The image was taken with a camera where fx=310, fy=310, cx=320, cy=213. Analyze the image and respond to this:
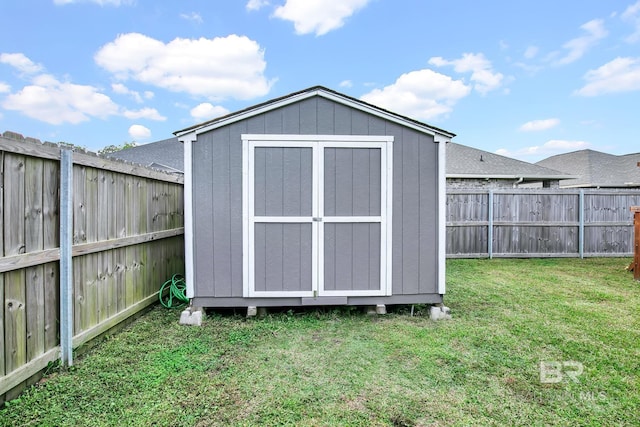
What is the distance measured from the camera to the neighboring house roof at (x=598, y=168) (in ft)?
43.0

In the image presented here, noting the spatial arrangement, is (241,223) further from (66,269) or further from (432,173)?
(432,173)

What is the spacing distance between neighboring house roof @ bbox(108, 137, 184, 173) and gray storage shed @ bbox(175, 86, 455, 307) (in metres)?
7.72

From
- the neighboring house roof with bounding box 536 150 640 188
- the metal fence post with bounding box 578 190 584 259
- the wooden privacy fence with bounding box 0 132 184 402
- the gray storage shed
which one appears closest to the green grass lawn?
the wooden privacy fence with bounding box 0 132 184 402

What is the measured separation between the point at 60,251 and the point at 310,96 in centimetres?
252

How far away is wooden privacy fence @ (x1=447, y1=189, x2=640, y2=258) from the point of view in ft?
23.0

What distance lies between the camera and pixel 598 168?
571 inches

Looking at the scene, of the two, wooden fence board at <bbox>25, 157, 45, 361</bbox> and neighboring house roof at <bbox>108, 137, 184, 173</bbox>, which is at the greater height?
neighboring house roof at <bbox>108, 137, 184, 173</bbox>

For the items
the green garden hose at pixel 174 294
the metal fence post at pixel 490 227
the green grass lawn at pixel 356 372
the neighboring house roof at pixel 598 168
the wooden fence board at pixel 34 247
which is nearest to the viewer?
the green grass lawn at pixel 356 372

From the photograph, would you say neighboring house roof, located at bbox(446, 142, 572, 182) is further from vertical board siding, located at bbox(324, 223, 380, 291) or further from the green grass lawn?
vertical board siding, located at bbox(324, 223, 380, 291)

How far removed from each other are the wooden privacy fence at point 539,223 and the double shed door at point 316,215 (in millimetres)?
4367

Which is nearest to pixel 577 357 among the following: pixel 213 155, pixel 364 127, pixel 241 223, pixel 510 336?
pixel 510 336

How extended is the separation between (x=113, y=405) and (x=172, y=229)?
8.94 feet

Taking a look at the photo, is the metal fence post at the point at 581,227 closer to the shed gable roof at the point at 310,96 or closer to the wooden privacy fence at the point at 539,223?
the wooden privacy fence at the point at 539,223

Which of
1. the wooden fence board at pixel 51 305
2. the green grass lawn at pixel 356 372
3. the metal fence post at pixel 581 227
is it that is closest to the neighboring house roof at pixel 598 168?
the metal fence post at pixel 581 227
